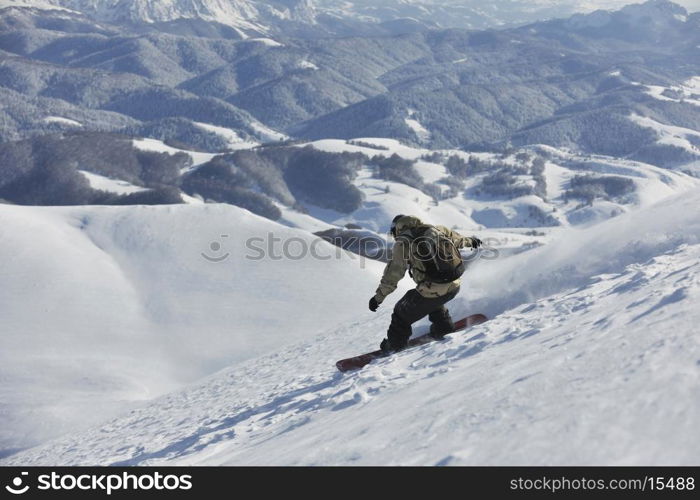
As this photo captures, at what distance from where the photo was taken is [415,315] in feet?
37.2

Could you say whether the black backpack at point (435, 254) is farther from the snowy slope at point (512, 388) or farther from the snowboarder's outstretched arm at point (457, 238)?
the snowy slope at point (512, 388)

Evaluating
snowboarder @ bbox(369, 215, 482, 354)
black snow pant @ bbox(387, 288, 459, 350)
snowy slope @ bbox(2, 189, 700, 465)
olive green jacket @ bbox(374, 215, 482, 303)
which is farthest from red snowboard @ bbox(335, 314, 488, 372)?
olive green jacket @ bbox(374, 215, 482, 303)

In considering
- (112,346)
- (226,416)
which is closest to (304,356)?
(226,416)

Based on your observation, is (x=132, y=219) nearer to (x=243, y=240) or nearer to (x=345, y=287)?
(x=243, y=240)

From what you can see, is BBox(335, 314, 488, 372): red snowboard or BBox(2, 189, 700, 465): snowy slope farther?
BBox(335, 314, 488, 372): red snowboard

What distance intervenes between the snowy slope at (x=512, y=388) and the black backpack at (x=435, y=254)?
4.18 feet

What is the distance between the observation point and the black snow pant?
36.5ft

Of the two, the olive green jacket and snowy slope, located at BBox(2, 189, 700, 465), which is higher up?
the olive green jacket

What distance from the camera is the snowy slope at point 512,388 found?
570cm

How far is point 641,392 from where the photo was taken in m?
5.98

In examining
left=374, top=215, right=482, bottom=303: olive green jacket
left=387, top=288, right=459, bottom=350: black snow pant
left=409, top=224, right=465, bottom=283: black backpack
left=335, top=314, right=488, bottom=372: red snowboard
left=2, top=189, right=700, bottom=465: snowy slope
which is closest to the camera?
left=2, top=189, right=700, bottom=465: snowy slope

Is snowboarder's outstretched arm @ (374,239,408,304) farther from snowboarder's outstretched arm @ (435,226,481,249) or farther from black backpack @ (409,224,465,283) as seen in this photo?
snowboarder's outstretched arm @ (435,226,481,249)
